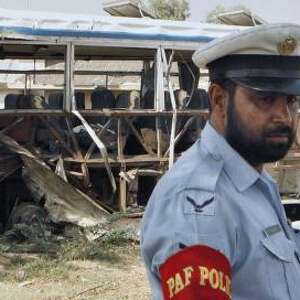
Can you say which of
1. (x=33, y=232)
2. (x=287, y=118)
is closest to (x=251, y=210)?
(x=287, y=118)

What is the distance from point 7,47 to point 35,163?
6.04 ft

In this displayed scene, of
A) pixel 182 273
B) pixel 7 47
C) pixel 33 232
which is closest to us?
pixel 182 273

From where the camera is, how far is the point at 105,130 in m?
7.64

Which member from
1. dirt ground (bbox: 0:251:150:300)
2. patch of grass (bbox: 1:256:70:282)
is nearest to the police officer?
dirt ground (bbox: 0:251:150:300)

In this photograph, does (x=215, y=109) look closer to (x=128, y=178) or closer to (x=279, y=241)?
(x=279, y=241)

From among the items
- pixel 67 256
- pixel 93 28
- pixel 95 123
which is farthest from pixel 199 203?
pixel 95 123

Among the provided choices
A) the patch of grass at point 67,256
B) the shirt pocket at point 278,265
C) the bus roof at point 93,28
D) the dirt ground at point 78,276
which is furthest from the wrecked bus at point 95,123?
the shirt pocket at point 278,265

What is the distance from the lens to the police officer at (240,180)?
126cm

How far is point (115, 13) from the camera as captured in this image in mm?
8594

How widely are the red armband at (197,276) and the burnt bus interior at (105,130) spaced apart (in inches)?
240

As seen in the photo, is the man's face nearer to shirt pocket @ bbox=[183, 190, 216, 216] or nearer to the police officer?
the police officer

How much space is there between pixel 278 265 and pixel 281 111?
0.32 metres

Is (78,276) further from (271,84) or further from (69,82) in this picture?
(271,84)

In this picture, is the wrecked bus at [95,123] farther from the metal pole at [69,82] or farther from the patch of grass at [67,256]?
the patch of grass at [67,256]
